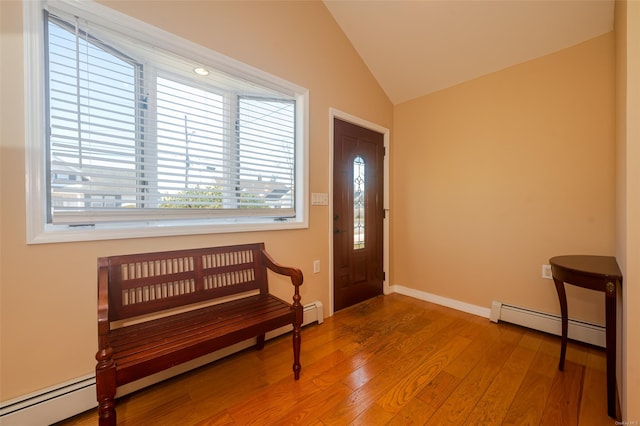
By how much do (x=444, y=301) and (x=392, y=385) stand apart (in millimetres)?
1582

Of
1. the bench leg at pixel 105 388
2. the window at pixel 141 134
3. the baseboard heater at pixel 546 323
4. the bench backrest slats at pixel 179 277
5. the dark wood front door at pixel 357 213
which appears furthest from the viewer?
the dark wood front door at pixel 357 213

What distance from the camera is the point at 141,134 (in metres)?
1.55

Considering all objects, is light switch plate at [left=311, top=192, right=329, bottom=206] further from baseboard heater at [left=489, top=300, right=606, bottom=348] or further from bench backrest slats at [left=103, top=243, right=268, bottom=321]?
baseboard heater at [left=489, top=300, right=606, bottom=348]

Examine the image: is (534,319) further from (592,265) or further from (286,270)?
(286,270)

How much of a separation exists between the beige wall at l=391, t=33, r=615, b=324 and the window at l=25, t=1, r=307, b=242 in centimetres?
175

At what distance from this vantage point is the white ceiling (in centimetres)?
198

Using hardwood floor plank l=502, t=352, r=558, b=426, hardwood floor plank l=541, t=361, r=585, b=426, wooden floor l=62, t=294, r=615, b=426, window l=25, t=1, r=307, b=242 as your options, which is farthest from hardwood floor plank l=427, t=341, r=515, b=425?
window l=25, t=1, r=307, b=242

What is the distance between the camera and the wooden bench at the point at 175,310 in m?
1.12

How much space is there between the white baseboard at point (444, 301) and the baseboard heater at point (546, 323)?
124 mm

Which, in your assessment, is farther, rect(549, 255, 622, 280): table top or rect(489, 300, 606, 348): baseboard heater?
rect(489, 300, 606, 348): baseboard heater

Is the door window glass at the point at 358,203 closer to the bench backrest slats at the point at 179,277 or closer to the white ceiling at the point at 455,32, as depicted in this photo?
the white ceiling at the point at 455,32

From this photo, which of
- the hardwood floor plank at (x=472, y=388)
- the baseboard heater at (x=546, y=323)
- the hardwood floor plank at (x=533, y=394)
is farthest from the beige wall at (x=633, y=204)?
the baseboard heater at (x=546, y=323)

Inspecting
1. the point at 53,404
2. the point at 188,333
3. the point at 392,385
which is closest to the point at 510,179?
the point at 392,385

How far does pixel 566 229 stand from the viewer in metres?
2.13
